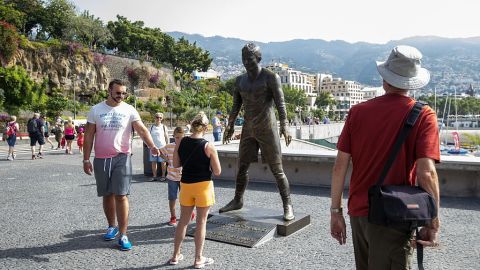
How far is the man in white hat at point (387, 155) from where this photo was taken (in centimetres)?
226

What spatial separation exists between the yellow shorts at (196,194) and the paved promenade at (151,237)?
0.71m

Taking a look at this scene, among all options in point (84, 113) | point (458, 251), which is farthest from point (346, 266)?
point (84, 113)

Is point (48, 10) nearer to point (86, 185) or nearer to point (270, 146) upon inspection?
point (86, 185)

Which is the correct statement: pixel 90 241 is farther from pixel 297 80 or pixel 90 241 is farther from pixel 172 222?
pixel 297 80

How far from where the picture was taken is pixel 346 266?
169 inches

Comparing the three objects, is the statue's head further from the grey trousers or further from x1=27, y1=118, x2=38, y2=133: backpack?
x1=27, y1=118, x2=38, y2=133: backpack

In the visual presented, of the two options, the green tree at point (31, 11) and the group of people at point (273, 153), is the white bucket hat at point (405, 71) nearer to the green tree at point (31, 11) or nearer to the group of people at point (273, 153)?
the group of people at point (273, 153)

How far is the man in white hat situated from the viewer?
2.26 meters

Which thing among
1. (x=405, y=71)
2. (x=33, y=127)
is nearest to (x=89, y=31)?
(x=33, y=127)

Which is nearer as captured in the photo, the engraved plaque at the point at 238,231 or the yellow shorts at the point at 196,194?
the yellow shorts at the point at 196,194

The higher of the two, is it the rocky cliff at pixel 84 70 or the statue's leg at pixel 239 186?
the rocky cliff at pixel 84 70

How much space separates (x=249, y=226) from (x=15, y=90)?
41.3 meters

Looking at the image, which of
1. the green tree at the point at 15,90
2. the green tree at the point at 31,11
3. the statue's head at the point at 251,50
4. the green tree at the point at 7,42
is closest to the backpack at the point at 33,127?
the statue's head at the point at 251,50

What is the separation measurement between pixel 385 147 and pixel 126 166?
11.2ft
